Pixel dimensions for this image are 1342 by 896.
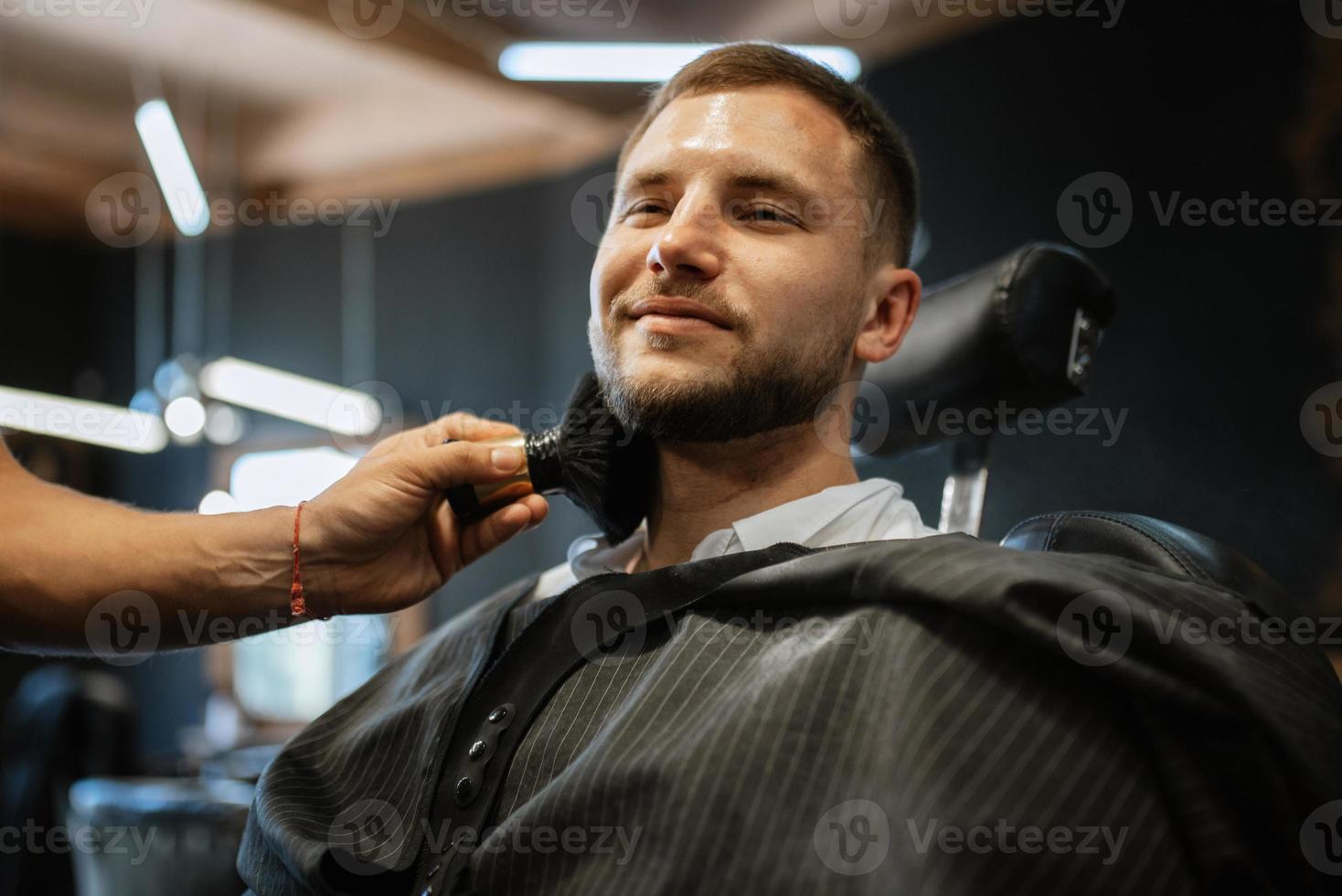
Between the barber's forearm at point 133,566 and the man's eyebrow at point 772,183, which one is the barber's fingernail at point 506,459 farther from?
the man's eyebrow at point 772,183

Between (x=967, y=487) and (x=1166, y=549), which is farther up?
(x=967, y=487)

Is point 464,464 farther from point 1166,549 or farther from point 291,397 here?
point 291,397

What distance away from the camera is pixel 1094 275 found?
1.62 m

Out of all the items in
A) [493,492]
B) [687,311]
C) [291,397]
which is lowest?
[493,492]

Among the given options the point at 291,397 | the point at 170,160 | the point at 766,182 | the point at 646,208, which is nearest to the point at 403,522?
the point at 646,208

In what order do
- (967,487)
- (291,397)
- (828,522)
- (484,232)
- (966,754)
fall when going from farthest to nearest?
1. (484,232)
2. (291,397)
3. (967,487)
4. (828,522)
5. (966,754)

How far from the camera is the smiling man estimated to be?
0.93 m

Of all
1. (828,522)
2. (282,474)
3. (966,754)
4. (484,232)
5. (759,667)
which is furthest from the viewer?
(282,474)

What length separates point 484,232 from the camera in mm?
5645

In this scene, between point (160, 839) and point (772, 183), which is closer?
point (772, 183)

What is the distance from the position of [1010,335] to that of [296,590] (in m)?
1.11

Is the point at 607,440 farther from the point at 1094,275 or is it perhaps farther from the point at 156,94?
the point at 156,94

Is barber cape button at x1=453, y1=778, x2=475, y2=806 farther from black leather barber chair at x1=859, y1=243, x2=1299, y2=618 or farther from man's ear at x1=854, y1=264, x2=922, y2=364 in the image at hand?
man's ear at x1=854, y1=264, x2=922, y2=364

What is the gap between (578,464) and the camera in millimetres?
1571
